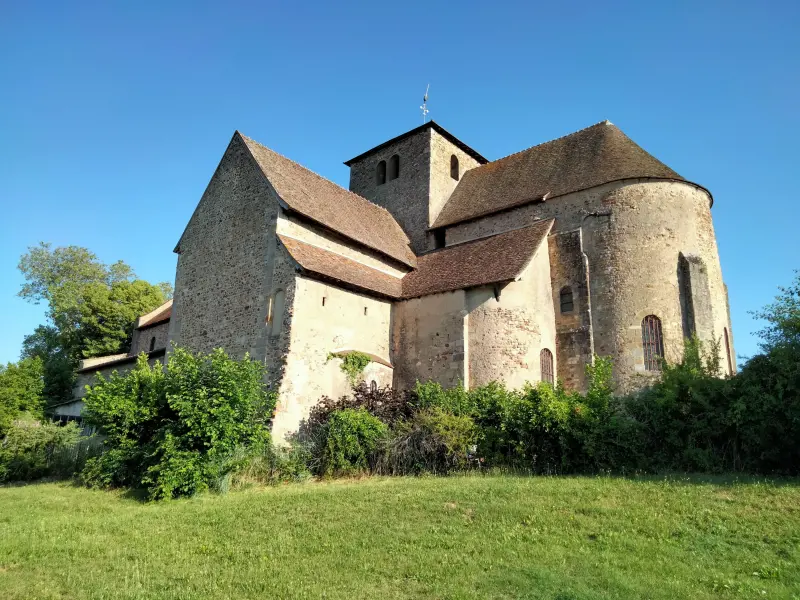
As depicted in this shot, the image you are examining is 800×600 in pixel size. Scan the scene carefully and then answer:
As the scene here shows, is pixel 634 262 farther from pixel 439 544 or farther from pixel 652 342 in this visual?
pixel 439 544

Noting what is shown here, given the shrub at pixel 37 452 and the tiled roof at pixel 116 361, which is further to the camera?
the tiled roof at pixel 116 361

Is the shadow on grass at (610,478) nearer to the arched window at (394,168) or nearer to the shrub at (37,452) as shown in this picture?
the shrub at (37,452)

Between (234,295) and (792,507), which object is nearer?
(792,507)

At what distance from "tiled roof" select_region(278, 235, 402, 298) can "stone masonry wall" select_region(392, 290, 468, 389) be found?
3.46ft

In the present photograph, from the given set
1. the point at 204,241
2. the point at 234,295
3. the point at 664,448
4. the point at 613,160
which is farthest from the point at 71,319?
the point at 664,448

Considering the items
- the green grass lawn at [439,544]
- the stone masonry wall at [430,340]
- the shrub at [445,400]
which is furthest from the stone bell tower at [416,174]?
the green grass lawn at [439,544]

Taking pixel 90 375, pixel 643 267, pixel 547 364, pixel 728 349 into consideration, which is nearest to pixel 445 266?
pixel 547 364

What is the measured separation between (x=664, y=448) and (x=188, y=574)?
9.29m

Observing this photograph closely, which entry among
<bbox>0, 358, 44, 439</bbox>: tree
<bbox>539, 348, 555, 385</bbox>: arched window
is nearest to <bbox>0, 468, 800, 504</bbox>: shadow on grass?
<bbox>0, 358, 44, 439</bbox>: tree

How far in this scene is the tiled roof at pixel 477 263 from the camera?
56.5 feet

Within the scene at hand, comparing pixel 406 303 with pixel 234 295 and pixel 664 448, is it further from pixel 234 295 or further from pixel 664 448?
pixel 664 448

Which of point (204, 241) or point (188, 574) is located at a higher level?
point (204, 241)

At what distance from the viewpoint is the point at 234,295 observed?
17984 mm

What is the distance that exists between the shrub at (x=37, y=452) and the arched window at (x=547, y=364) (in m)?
14.4
